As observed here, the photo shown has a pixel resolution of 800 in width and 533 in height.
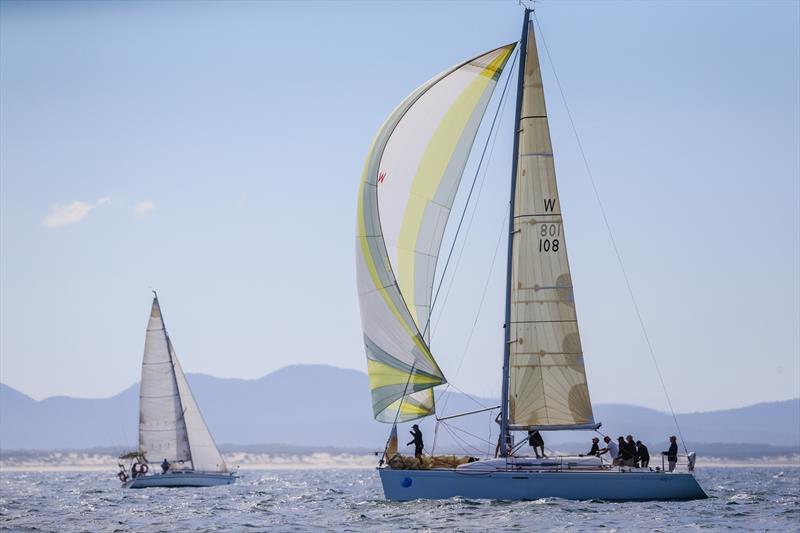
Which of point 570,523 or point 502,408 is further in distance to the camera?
point 502,408

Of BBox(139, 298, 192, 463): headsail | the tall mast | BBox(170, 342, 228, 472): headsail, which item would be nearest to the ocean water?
the tall mast

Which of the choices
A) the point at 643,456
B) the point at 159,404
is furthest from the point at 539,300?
the point at 159,404

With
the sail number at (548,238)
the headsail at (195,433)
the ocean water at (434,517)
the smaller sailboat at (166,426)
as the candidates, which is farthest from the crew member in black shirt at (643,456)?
the headsail at (195,433)

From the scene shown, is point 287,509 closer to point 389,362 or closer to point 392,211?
point 389,362

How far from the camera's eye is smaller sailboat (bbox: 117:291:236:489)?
65500mm

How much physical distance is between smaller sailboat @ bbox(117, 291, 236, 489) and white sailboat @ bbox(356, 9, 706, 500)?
30745mm

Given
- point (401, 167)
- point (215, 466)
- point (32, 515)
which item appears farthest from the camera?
point (215, 466)

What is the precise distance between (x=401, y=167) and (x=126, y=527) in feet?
41.4

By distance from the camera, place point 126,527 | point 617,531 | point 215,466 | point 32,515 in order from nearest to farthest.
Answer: point 617,531
point 126,527
point 32,515
point 215,466

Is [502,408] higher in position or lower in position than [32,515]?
→ higher

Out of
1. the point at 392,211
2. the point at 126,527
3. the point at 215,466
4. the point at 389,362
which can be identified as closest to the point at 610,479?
the point at 389,362

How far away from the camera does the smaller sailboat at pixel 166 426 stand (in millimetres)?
65500

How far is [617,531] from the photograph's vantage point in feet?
97.8

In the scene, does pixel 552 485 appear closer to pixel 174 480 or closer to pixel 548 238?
pixel 548 238
